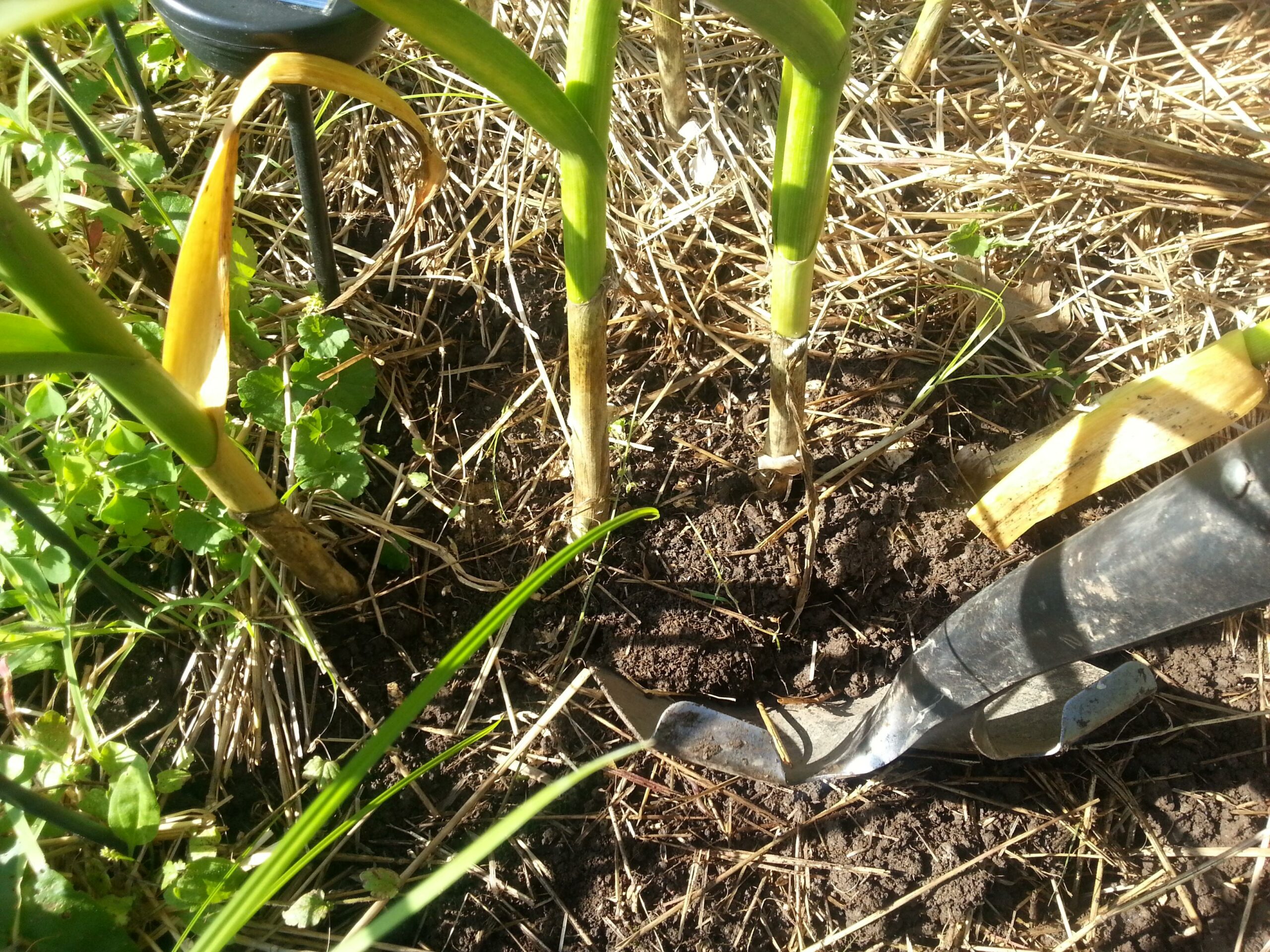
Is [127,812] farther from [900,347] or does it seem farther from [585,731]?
[900,347]

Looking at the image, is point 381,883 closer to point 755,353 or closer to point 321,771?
point 321,771

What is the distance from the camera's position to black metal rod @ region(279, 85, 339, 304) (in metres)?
0.94

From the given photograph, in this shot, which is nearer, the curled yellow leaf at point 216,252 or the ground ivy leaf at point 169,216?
the curled yellow leaf at point 216,252

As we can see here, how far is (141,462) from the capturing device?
0.93 m

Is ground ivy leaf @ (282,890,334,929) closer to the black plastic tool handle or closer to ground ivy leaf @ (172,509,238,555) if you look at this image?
ground ivy leaf @ (172,509,238,555)

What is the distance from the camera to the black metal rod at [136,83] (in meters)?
1.00

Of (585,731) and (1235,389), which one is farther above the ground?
(1235,389)

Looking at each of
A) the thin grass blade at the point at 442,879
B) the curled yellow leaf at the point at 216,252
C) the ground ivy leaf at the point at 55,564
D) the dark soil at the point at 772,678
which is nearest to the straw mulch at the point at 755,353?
the dark soil at the point at 772,678

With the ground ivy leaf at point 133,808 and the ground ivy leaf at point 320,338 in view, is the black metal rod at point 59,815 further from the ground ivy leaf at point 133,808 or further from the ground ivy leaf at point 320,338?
the ground ivy leaf at point 320,338

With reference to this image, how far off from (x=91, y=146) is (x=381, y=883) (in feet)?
3.08

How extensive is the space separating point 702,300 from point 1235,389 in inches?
26.5

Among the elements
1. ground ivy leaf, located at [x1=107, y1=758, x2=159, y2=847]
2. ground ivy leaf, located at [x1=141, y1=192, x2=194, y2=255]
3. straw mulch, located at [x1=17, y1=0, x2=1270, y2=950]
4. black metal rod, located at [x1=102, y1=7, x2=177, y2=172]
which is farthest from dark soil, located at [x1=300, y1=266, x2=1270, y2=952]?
black metal rod, located at [x1=102, y1=7, x2=177, y2=172]

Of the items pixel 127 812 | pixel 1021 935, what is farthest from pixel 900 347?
pixel 127 812

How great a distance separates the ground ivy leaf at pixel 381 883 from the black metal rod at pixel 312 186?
29.8 inches
